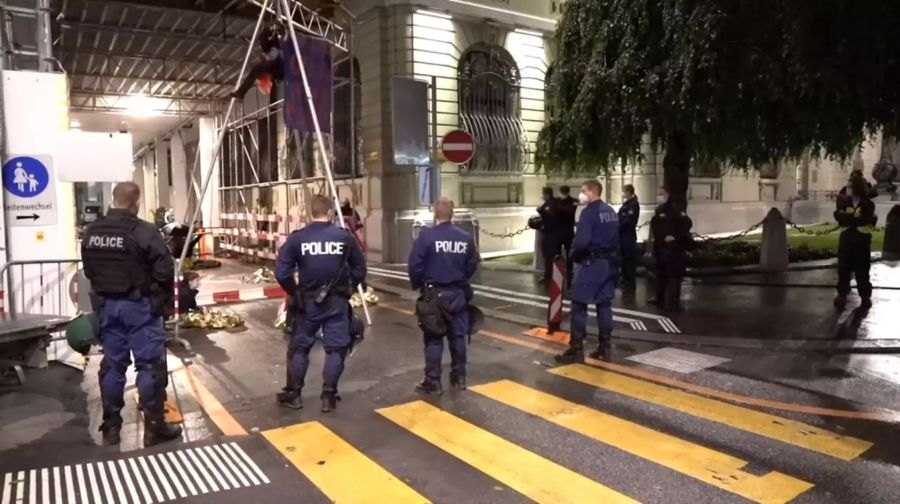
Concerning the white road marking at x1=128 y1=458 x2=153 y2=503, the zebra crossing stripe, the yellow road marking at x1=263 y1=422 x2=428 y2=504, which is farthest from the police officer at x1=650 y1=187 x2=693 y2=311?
the white road marking at x1=128 y1=458 x2=153 y2=503

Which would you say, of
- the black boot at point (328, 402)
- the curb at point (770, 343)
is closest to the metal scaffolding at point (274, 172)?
the curb at point (770, 343)

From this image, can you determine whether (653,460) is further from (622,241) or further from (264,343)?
(622,241)

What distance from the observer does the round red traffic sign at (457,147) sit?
40.3 feet

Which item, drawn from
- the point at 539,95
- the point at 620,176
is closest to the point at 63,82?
the point at 539,95

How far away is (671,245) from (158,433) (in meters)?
7.44

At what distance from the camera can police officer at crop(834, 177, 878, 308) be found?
1017cm

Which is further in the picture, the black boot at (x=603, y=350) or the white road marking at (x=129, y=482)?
the black boot at (x=603, y=350)

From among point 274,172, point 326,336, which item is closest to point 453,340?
point 326,336

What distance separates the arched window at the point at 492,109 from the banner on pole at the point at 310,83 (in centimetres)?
954

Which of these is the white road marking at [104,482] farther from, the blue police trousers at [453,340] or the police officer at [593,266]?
the police officer at [593,266]

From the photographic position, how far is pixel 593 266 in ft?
24.9

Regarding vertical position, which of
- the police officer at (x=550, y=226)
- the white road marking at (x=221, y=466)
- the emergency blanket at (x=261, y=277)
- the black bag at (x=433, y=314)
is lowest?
the white road marking at (x=221, y=466)

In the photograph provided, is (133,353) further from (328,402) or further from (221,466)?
(328,402)

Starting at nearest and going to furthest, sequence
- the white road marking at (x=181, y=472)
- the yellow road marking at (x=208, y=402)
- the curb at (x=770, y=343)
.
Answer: the white road marking at (x=181, y=472)
the yellow road marking at (x=208, y=402)
the curb at (x=770, y=343)
